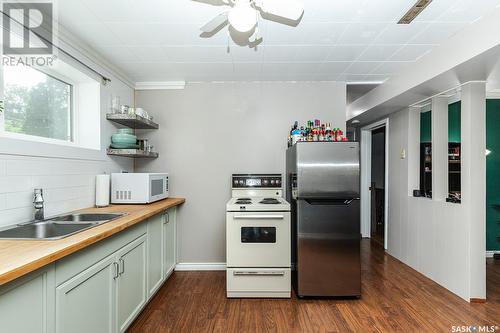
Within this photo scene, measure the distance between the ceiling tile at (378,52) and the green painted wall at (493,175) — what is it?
2.53 m

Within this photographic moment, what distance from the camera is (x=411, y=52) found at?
250cm

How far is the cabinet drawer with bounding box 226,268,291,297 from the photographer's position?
2.53 m

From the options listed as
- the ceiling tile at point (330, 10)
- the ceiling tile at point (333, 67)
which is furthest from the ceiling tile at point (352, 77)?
the ceiling tile at point (330, 10)

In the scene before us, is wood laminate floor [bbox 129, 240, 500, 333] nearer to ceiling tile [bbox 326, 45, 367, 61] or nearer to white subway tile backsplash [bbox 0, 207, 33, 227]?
white subway tile backsplash [bbox 0, 207, 33, 227]

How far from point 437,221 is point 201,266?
111 inches

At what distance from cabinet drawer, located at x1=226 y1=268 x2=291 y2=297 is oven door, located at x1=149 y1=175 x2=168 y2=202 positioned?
1.12 meters

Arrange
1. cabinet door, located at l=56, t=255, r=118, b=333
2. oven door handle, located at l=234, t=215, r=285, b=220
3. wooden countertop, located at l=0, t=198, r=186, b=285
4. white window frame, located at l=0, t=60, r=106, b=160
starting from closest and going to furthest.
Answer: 1. wooden countertop, located at l=0, t=198, r=186, b=285
2. cabinet door, located at l=56, t=255, r=118, b=333
3. white window frame, located at l=0, t=60, r=106, b=160
4. oven door handle, located at l=234, t=215, r=285, b=220

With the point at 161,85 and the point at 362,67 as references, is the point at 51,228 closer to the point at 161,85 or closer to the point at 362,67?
the point at 161,85

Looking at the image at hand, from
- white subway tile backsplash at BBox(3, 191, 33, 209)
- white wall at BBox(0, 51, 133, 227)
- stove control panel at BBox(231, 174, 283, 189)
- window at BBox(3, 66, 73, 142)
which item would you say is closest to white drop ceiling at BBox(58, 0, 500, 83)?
window at BBox(3, 66, 73, 142)

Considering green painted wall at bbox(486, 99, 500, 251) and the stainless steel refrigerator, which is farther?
green painted wall at bbox(486, 99, 500, 251)

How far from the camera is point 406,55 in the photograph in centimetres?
257

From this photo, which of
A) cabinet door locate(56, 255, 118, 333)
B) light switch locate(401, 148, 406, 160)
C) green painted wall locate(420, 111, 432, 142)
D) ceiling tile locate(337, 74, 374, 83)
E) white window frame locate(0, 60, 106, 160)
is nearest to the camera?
cabinet door locate(56, 255, 118, 333)

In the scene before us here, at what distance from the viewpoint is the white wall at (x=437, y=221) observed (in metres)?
2.46

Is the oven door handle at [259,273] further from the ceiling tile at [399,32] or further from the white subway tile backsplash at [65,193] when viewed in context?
the ceiling tile at [399,32]
